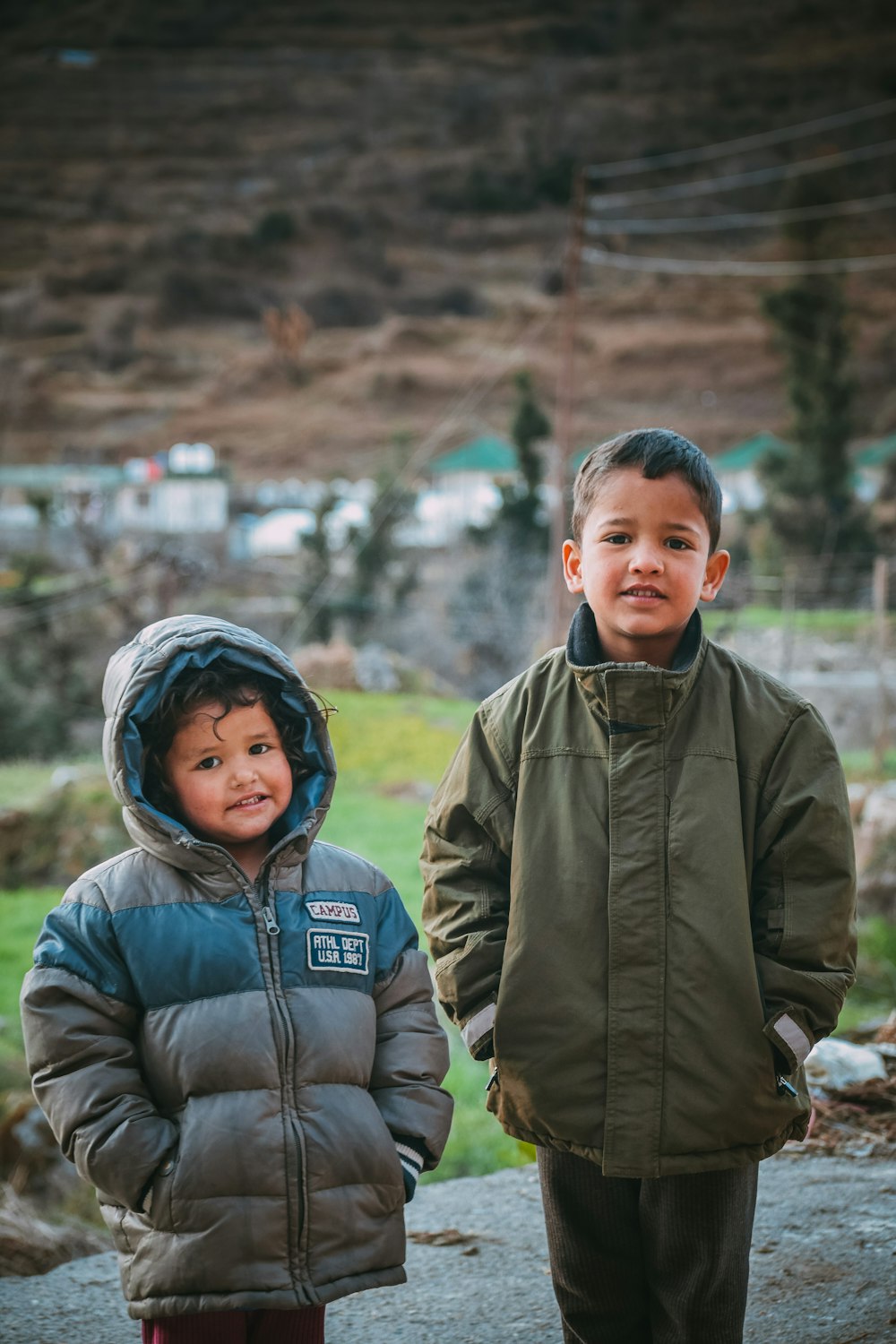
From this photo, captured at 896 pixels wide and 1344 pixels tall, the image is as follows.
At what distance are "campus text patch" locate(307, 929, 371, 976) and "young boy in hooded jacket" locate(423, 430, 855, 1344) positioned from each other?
118 millimetres

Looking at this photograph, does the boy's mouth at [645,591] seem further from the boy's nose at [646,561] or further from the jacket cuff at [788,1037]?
the jacket cuff at [788,1037]

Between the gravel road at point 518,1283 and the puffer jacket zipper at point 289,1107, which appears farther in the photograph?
the gravel road at point 518,1283

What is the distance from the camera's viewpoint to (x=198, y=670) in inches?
62.0

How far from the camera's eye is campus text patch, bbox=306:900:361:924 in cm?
150

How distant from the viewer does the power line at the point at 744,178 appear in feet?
83.0

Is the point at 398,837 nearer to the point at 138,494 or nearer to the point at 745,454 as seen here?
the point at 745,454

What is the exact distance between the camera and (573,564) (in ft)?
5.49

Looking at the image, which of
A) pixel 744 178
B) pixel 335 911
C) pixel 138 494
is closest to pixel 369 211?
pixel 744 178

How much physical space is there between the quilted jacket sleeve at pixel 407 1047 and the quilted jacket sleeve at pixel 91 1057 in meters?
0.27

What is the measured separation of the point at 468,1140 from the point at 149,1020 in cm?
373

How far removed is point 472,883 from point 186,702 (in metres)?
0.43

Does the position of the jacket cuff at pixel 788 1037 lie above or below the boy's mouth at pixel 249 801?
below

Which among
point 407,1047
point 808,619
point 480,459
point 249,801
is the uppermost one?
point 480,459

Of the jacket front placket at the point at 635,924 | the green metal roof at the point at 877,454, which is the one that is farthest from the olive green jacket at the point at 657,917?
the green metal roof at the point at 877,454
